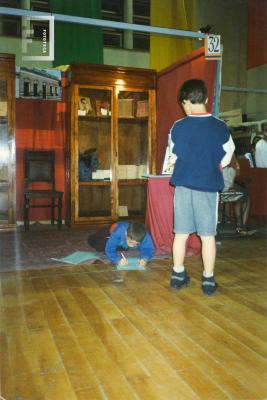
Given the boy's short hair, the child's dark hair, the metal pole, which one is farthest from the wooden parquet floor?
the metal pole

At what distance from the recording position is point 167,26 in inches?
254

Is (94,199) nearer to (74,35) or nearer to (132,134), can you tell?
(132,134)

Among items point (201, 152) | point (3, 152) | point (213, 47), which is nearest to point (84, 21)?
point (213, 47)

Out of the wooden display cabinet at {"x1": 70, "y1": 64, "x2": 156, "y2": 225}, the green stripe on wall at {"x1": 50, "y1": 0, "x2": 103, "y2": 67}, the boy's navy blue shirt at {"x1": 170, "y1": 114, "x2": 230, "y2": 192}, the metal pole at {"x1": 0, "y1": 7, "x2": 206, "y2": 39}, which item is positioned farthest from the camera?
the green stripe on wall at {"x1": 50, "y1": 0, "x2": 103, "y2": 67}

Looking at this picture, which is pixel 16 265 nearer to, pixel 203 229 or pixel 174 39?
pixel 203 229

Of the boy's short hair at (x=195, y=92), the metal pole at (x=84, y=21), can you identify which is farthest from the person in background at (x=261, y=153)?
the boy's short hair at (x=195, y=92)

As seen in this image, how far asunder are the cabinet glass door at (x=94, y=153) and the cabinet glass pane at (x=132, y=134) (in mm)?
202

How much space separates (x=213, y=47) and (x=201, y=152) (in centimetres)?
166

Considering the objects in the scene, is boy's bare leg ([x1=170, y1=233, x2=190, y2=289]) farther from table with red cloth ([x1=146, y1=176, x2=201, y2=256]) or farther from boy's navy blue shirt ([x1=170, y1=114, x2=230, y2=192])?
table with red cloth ([x1=146, y1=176, x2=201, y2=256])

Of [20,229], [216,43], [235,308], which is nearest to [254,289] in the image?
[235,308]

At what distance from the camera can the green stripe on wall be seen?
6.11 metres

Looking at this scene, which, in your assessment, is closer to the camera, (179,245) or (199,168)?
(199,168)

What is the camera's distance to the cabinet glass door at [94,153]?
5.80 metres

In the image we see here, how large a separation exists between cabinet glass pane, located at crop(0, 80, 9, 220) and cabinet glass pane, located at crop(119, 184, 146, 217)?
1.73m
